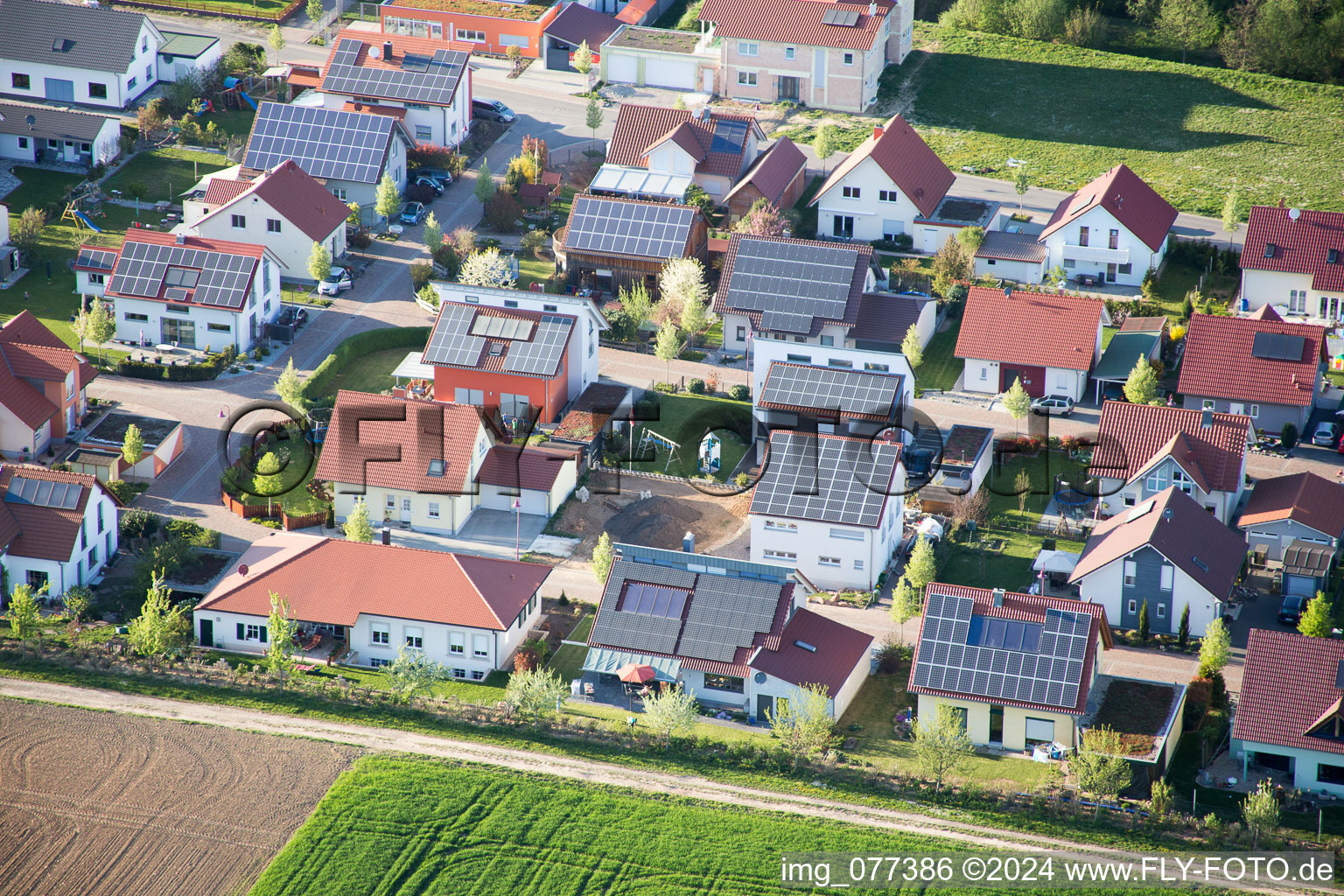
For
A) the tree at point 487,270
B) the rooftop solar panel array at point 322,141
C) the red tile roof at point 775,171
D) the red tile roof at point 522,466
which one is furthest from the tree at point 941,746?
the rooftop solar panel array at point 322,141

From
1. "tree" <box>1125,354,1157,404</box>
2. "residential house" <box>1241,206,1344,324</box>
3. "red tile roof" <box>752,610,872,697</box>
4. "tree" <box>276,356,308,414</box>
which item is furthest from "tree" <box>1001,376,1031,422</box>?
"tree" <box>276,356,308,414</box>

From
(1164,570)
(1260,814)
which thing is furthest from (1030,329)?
(1260,814)

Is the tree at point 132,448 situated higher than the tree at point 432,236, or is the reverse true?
the tree at point 432,236

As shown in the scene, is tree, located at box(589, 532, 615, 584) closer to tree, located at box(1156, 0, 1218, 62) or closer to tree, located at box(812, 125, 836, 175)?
tree, located at box(812, 125, 836, 175)

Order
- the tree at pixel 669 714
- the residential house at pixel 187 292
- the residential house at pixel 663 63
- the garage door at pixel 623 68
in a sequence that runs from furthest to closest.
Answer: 1. the garage door at pixel 623 68
2. the residential house at pixel 663 63
3. the residential house at pixel 187 292
4. the tree at pixel 669 714

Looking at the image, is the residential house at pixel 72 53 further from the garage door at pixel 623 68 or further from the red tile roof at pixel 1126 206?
the red tile roof at pixel 1126 206

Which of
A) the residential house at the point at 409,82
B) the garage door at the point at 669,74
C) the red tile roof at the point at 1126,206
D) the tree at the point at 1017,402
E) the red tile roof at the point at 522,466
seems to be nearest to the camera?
the red tile roof at the point at 522,466
